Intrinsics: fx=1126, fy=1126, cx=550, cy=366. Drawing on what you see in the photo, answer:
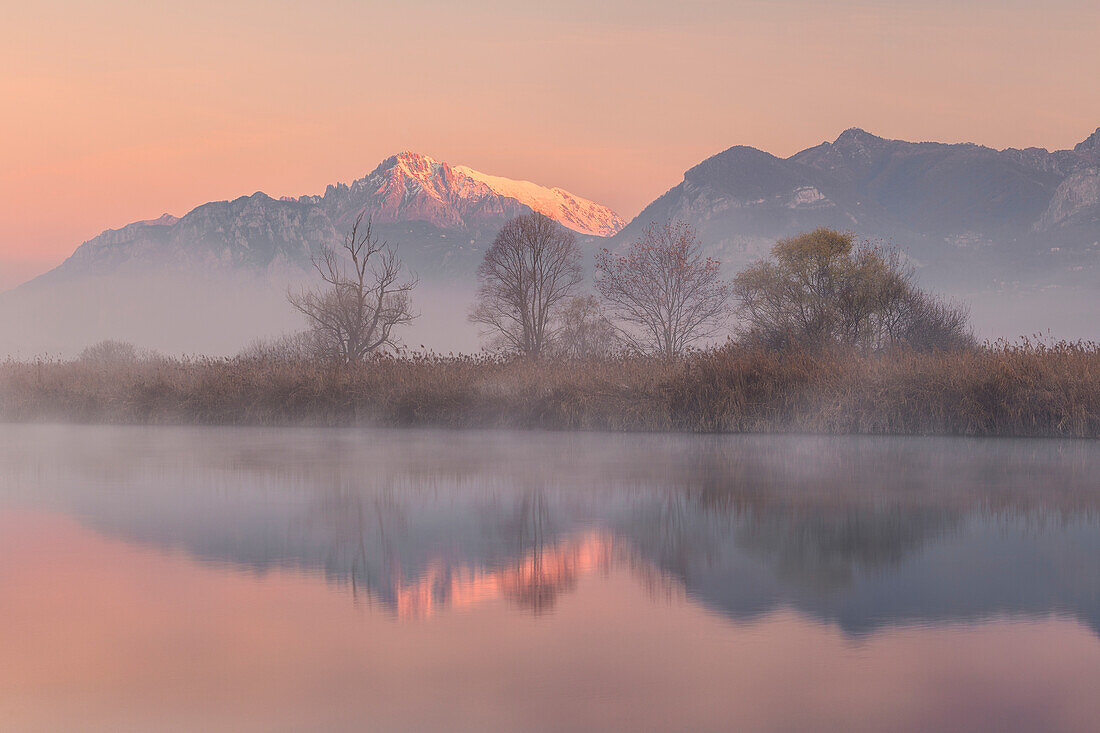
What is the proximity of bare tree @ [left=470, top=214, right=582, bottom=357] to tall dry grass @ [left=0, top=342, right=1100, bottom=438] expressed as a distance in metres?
20.7

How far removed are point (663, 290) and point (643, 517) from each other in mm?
38308

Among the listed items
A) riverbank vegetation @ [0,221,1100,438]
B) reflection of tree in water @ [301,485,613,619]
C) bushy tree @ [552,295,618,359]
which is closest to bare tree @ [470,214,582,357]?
bushy tree @ [552,295,618,359]

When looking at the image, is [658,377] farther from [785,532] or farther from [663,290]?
[663,290]

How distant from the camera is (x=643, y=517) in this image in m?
11.9

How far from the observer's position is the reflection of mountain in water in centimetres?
830

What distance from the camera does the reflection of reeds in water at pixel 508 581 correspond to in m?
7.76

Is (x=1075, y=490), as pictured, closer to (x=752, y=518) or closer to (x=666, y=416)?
(x=752, y=518)

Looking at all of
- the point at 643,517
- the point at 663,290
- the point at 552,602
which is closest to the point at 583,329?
the point at 663,290

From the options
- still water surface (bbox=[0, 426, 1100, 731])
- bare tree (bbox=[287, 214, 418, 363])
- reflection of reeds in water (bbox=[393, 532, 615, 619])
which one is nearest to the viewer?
still water surface (bbox=[0, 426, 1100, 731])

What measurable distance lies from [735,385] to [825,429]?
7.11ft

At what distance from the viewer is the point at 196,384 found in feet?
101

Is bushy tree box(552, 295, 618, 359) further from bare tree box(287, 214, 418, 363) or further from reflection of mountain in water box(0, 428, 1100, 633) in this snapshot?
reflection of mountain in water box(0, 428, 1100, 633)

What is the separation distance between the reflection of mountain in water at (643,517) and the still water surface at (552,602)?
55 millimetres

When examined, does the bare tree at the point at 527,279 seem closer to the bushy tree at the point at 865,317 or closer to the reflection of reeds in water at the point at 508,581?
the bushy tree at the point at 865,317
